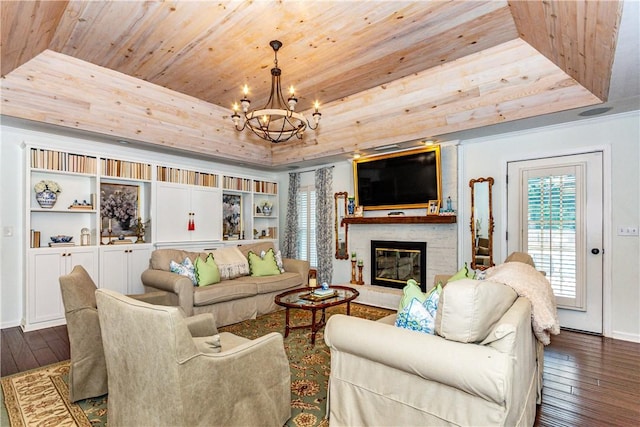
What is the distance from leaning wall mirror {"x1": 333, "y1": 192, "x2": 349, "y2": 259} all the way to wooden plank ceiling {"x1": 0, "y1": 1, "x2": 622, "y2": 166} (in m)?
1.55

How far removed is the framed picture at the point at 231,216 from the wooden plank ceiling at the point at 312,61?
1751 millimetres

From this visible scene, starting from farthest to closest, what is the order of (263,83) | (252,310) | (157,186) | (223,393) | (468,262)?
(157,186) < (468,262) < (252,310) < (263,83) < (223,393)

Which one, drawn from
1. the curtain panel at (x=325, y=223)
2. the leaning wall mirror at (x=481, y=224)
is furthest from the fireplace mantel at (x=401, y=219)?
the curtain panel at (x=325, y=223)

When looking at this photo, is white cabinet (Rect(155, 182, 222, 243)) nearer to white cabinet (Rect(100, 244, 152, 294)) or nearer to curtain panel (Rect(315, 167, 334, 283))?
white cabinet (Rect(100, 244, 152, 294))

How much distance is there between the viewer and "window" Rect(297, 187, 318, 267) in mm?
6602

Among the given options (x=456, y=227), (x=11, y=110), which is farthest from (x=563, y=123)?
(x=11, y=110)

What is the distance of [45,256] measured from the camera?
398 centimetres

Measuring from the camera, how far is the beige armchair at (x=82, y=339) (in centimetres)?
221

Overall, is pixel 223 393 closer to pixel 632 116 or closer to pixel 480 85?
pixel 480 85

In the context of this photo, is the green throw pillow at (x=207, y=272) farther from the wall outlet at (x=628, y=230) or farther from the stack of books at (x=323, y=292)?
the wall outlet at (x=628, y=230)

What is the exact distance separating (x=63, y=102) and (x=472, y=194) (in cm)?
512

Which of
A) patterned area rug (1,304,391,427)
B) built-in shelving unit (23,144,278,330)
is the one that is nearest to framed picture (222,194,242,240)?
built-in shelving unit (23,144,278,330)

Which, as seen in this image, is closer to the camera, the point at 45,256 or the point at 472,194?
the point at 45,256

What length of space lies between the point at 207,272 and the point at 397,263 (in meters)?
2.93
